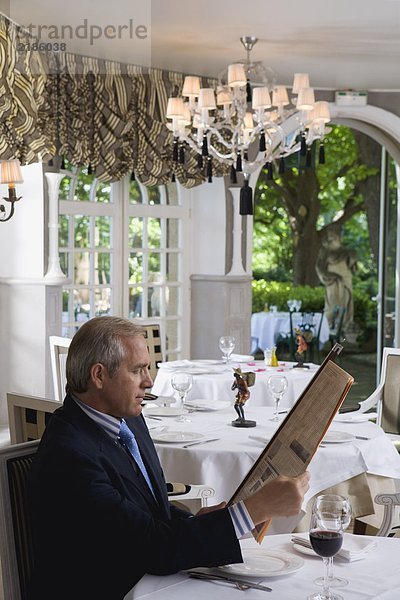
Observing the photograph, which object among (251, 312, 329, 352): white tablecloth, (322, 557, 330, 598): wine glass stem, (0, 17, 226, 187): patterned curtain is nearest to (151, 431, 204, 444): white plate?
(322, 557, 330, 598): wine glass stem

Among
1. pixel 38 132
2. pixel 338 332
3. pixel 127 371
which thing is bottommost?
pixel 338 332

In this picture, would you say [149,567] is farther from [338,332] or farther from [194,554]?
[338,332]

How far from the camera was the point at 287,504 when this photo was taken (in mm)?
1957

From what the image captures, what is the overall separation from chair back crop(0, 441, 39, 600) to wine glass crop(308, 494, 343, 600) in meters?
0.83

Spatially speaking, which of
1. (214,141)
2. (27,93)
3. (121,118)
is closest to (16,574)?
(27,93)

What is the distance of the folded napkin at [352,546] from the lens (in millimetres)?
2053

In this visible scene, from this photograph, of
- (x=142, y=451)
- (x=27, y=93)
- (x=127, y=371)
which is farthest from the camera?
(x=27, y=93)

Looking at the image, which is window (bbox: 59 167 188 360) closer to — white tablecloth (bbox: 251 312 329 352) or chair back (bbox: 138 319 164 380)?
chair back (bbox: 138 319 164 380)

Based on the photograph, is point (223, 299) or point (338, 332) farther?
point (338, 332)

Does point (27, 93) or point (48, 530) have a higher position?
point (27, 93)

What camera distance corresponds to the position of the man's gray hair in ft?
7.07

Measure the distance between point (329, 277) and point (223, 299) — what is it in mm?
6605

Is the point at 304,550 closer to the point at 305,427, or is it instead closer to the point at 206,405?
the point at 305,427

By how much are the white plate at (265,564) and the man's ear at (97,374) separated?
1.67 ft
